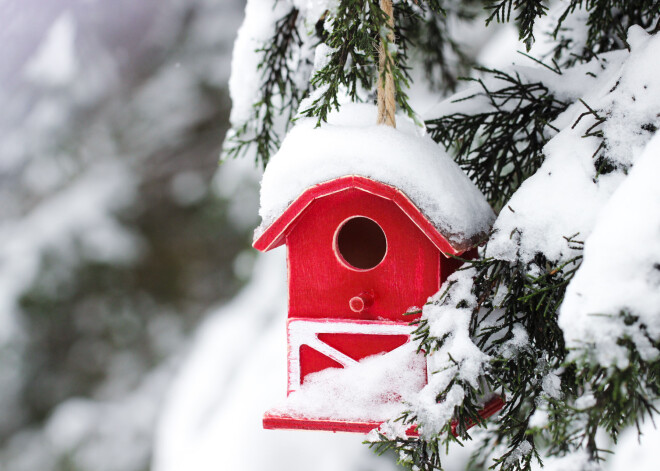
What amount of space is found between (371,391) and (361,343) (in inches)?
5.1

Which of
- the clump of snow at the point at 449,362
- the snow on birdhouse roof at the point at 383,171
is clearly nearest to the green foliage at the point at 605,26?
the snow on birdhouse roof at the point at 383,171

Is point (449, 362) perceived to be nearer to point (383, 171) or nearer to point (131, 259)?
point (383, 171)

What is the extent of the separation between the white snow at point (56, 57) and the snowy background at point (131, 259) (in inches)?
0.6

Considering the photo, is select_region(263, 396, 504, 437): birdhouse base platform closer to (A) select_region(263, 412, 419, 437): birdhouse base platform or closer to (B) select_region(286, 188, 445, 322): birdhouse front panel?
(A) select_region(263, 412, 419, 437): birdhouse base platform

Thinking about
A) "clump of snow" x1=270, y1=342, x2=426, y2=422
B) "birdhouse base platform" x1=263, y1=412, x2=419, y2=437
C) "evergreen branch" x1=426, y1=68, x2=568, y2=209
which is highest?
"evergreen branch" x1=426, y1=68, x2=568, y2=209

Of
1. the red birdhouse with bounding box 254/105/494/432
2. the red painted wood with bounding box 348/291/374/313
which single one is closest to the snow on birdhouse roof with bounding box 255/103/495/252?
the red birdhouse with bounding box 254/105/494/432

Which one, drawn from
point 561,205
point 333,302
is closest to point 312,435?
point 333,302

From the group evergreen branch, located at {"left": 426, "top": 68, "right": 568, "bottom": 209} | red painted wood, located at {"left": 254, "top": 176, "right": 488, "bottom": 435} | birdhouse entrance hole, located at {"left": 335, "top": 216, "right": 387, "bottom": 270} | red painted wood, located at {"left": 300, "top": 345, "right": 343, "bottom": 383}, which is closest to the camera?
red painted wood, located at {"left": 254, "top": 176, "right": 488, "bottom": 435}

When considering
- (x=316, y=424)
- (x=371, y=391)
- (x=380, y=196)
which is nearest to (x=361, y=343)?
(x=371, y=391)

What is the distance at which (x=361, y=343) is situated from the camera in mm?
1554

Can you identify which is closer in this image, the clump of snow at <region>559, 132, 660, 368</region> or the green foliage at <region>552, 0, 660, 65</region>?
the clump of snow at <region>559, 132, 660, 368</region>

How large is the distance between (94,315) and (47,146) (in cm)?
190

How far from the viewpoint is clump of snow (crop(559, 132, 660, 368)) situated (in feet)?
3.28

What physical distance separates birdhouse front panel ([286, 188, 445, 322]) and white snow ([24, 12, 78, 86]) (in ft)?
14.4
